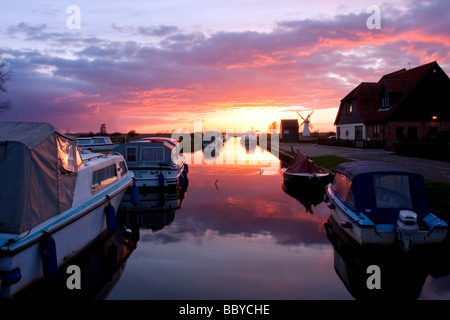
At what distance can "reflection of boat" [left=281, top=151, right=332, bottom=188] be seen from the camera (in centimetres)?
2019

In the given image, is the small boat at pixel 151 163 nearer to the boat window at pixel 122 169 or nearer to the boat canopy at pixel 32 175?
the boat window at pixel 122 169

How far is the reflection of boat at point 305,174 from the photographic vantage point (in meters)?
20.2

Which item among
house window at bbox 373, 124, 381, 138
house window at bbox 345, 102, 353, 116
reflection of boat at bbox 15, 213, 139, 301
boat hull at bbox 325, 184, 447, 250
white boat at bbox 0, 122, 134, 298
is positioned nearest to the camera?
white boat at bbox 0, 122, 134, 298

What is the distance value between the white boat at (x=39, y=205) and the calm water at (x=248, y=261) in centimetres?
135

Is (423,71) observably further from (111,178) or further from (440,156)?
(111,178)

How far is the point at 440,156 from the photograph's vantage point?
Result: 2750 centimetres

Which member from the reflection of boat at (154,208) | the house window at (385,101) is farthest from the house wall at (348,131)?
the reflection of boat at (154,208)

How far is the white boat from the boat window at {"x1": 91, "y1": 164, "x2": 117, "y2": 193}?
1.03 meters

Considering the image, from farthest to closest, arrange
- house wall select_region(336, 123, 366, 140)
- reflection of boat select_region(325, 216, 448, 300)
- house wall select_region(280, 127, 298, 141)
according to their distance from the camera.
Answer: house wall select_region(280, 127, 298, 141), house wall select_region(336, 123, 366, 140), reflection of boat select_region(325, 216, 448, 300)

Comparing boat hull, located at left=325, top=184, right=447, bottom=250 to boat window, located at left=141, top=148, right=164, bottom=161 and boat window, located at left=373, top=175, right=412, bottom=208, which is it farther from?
boat window, located at left=141, top=148, right=164, bottom=161

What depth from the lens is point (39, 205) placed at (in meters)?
7.95

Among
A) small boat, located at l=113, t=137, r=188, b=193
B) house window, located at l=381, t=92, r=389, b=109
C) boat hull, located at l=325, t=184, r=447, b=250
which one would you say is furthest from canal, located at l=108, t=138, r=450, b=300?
house window, located at l=381, t=92, r=389, b=109

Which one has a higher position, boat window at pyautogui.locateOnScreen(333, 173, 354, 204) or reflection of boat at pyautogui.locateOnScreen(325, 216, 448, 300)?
boat window at pyautogui.locateOnScreen(333, 173, 354, 204)
